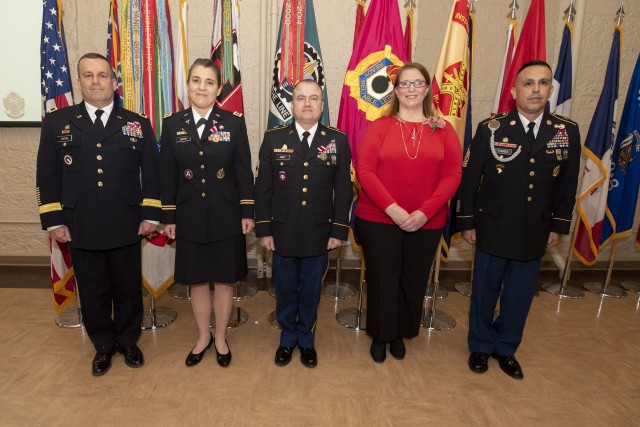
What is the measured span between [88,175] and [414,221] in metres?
1.69

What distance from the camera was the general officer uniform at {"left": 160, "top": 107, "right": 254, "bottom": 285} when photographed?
223 cm

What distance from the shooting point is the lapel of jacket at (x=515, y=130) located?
7.48 ft

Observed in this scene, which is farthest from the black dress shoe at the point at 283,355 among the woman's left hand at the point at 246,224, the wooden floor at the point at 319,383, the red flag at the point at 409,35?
the red flag at the point at 409,35

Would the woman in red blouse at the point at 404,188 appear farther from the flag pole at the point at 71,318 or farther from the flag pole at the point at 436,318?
the flag pole at the point at 71,318

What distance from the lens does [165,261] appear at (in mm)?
3178

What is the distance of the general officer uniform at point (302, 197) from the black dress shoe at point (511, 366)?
1.20 metres

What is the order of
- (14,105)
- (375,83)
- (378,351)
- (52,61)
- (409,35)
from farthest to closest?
(14,105) < (409,35) < (375,83) < (52,61) < (378,351)

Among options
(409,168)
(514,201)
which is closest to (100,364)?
(409,168)

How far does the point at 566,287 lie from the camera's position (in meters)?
3.98

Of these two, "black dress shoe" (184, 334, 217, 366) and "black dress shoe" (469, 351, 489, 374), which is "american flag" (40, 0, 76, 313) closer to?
"black dress shoe" (184, 334, 217, 366)

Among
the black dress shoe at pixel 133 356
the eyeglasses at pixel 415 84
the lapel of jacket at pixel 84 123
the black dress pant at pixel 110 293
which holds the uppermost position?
the eyeglasses at pixel 415 84

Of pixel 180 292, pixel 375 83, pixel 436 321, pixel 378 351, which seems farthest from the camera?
pixel 180 292

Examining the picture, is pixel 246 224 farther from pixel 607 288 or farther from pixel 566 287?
pixel 607 288

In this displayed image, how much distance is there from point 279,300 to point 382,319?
62cm
